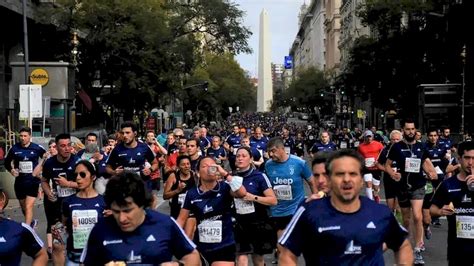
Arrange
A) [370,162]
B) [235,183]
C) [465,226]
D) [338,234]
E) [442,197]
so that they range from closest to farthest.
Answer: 1. [338,234]
2. [465,226]
3. [442,197]
4. [235,183]
5. [370,162]

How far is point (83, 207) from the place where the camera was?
7.99 metres

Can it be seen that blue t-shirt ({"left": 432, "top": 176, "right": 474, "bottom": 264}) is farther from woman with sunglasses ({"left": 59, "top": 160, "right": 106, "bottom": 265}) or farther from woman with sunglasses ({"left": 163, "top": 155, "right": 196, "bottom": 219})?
woman with sunglasses ({"left": 163, "top": 155, "right": 196, "bottom": 219})

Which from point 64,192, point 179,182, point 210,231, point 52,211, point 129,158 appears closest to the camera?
point 210,231

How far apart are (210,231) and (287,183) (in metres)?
2.98

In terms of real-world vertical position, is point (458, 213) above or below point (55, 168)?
below

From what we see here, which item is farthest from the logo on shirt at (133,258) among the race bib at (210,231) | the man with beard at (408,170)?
the man with beard at (408,170)

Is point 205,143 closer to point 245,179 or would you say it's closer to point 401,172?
point 401,172

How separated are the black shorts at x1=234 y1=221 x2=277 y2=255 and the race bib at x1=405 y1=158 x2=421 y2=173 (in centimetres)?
412

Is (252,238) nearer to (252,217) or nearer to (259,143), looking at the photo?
(252,217)

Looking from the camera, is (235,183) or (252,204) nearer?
(235,183)

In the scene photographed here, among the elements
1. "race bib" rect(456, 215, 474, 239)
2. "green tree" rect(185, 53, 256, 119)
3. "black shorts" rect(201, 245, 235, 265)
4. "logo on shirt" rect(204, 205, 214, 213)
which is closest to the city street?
"black shorts" rect(201, 245, 235, 265)

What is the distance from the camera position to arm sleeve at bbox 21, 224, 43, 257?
19.0ft

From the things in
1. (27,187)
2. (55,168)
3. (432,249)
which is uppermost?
(55,168)

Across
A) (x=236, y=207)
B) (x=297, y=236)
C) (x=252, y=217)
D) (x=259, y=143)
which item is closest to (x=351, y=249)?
(x=297, y=236)
